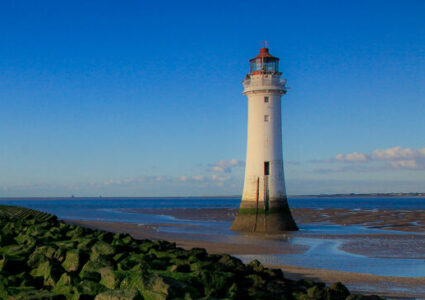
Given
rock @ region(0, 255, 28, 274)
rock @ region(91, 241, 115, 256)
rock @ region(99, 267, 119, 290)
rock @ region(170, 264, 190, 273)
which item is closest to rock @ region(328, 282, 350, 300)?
rock @ region(170, 264, 190, 273)

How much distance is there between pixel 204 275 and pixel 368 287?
4092 mm

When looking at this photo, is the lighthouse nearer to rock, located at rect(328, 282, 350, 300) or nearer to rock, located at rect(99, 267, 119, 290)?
rock, located at rect(328, 282, 350, 300)

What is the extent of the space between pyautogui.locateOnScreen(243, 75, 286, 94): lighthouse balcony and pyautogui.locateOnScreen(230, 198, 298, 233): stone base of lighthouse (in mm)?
4241

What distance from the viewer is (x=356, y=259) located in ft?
43.1

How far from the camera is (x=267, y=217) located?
19.8m

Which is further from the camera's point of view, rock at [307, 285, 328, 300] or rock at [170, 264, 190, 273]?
rock at [170, 264, 190, 273]

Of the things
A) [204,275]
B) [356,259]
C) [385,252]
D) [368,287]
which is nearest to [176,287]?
[204,275]

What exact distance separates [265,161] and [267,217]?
2098 mm

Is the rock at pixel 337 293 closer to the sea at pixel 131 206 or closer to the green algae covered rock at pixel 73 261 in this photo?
the green algae covered rock at pixel 73 261

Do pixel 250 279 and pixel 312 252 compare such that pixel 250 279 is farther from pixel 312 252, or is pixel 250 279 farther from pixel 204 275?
pixel 312 252

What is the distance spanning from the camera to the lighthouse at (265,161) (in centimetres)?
1983

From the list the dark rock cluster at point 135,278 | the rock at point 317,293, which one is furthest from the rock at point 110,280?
the rock at point 317,293

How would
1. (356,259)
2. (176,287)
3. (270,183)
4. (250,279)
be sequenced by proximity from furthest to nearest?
(270,183), (356,259), (250,279), (176,287)

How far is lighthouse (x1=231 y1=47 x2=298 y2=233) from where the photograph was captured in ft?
65.1
